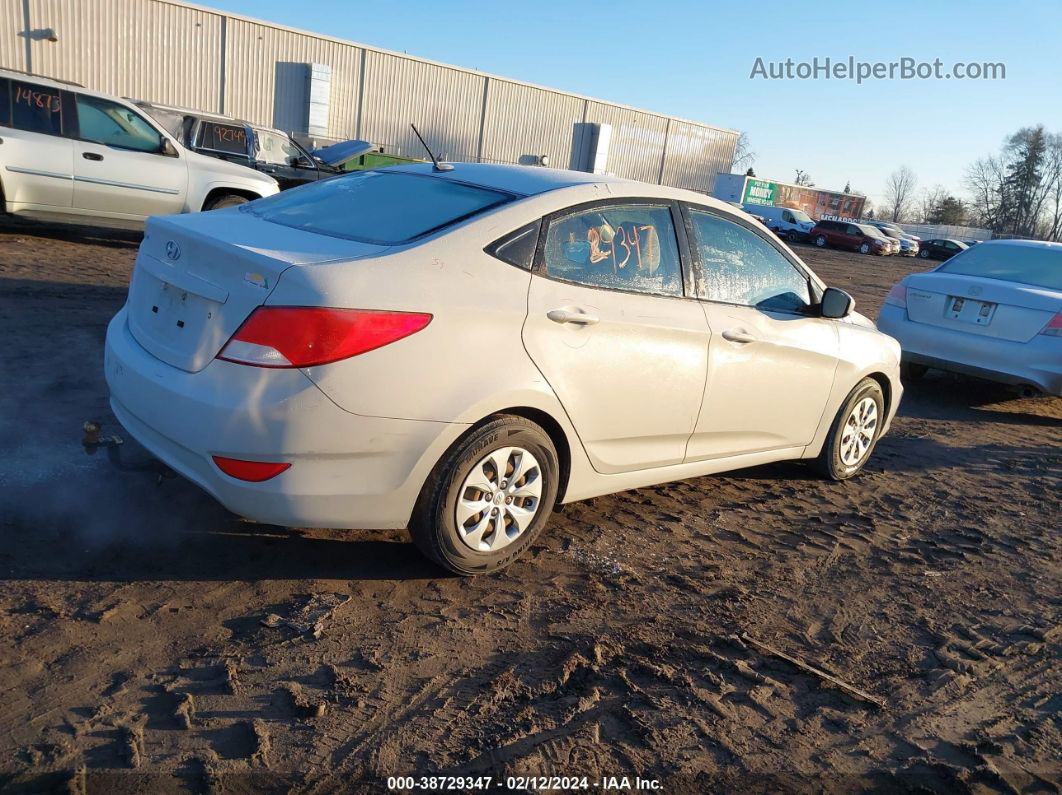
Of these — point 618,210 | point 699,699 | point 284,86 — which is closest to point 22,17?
point 284,86

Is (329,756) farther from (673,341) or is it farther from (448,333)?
(673,341)

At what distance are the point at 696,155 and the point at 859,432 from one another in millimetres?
45059

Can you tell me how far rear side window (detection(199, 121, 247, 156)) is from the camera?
14517 millimetres

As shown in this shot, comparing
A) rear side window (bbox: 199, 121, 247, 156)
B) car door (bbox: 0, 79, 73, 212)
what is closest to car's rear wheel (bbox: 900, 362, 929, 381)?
car door (bbox: 0, 79, 73, 212)

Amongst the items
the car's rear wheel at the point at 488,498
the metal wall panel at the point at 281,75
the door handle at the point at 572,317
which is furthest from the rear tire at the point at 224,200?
the metal wall panel at the point at 281,75

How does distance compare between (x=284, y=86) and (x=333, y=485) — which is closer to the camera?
(x=333, y=485)

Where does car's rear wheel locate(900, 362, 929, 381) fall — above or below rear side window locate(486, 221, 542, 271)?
below

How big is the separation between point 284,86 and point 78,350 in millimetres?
28935

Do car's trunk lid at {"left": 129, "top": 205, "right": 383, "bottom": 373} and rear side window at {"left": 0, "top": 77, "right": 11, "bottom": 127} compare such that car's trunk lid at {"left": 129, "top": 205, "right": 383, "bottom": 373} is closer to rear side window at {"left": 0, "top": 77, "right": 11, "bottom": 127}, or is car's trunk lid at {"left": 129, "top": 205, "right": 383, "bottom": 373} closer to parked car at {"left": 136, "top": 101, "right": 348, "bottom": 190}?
rear side window at {"left": 0, "top": 77, "right": 11, "bottom": 127}

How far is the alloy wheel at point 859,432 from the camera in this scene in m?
5.53

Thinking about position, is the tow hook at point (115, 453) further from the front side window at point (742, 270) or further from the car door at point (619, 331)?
the front side window at point (742, 270)

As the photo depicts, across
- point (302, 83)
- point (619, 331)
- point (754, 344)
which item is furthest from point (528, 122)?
point (619, 331)

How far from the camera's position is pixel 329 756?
251 cm

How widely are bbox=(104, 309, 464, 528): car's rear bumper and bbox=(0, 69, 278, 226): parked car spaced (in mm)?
7812
